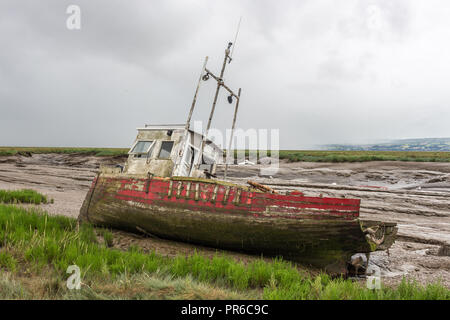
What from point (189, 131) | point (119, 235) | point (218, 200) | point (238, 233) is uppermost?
point (189, 131)

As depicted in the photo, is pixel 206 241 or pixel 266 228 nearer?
pixel 266 228

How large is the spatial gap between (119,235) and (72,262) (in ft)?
13.7

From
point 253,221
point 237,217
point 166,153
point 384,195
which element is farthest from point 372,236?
point 384,195

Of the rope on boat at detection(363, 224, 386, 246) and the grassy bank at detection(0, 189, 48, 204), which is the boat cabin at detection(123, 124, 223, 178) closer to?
the rope on boat at detection(363, 224, 386, 246)

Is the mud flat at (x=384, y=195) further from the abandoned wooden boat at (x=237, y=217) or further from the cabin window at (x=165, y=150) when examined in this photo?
the cabin window at (x=165, y=150)

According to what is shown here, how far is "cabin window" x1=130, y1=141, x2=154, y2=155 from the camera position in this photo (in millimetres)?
10080

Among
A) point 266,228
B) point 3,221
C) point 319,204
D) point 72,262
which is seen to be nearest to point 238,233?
point 266,228

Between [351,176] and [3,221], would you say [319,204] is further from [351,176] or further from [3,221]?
[351,176]

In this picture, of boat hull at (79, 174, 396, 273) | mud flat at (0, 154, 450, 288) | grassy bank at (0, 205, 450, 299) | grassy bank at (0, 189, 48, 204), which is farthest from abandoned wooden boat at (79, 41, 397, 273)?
grassy bank at (0, 189, 48, 204)

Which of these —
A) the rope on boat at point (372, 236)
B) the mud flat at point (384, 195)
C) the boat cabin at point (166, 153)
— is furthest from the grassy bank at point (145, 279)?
the boat cabin at point (166, 153)

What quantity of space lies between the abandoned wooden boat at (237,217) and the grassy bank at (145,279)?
1243 millimetres

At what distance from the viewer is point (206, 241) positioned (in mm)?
7641
